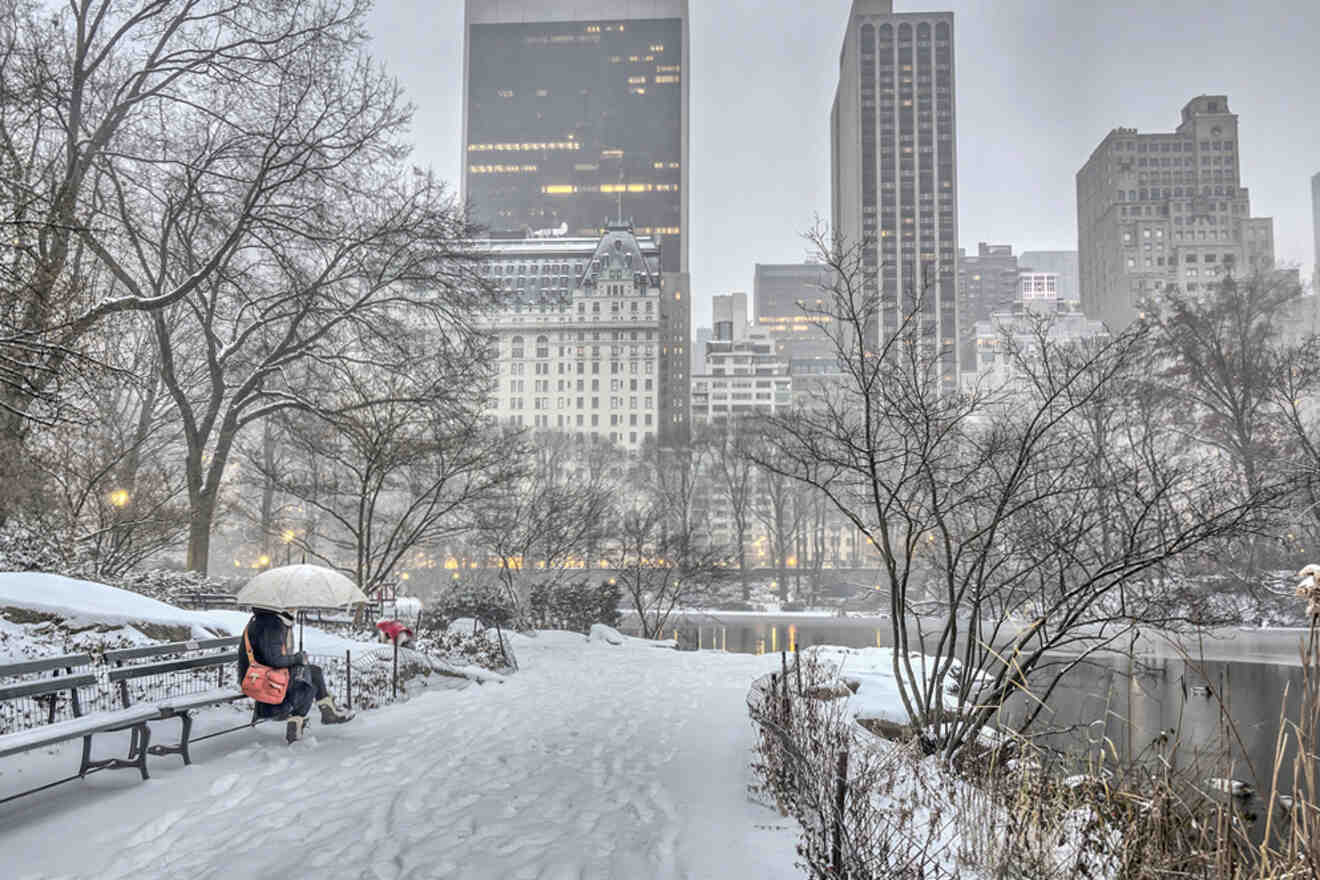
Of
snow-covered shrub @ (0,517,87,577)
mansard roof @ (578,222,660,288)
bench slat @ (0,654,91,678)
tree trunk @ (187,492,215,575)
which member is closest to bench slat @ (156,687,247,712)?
bench slat @ (0,654,91,678)

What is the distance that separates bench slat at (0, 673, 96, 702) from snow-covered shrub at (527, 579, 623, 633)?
50.4ft

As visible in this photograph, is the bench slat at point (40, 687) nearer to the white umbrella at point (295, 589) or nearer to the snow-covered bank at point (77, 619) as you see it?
the white umbrella at point (295, 589)

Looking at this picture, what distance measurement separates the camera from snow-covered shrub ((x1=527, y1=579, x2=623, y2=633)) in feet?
72.0

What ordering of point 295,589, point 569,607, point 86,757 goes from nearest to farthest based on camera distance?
point 86,757
point 295,589
point 569,607

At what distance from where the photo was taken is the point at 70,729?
5.56 metres

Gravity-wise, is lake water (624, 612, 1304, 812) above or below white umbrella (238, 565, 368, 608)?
below

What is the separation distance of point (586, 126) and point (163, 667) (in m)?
179

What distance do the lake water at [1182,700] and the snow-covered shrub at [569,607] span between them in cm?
554

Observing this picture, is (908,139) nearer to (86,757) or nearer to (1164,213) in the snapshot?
(1164,213)

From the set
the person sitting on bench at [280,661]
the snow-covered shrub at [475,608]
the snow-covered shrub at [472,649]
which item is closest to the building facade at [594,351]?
the snow-covered shrub at [475,608]

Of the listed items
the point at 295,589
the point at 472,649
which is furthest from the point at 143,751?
the point at 472,649

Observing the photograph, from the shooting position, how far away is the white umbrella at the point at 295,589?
7438mm

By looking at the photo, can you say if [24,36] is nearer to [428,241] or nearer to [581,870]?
[428,241]

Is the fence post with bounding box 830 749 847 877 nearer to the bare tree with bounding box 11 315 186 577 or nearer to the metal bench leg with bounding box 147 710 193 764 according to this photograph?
the metal bench leg with bounding box 147 710 193 764
